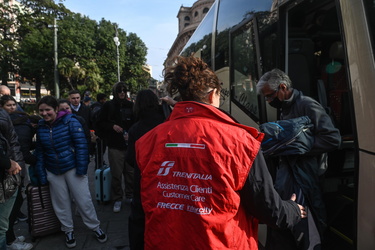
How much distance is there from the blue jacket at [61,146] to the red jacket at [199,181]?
2.40 m

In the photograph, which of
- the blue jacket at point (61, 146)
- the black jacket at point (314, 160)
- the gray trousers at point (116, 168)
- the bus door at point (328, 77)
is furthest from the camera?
the gray trousers at point (116, 168)

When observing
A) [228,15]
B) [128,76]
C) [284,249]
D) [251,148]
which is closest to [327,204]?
[284,249]

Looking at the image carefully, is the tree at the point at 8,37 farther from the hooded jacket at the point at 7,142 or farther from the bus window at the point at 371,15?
the bus window at the point at 371,15

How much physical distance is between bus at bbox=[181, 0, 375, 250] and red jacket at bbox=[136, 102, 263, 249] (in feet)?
2.71

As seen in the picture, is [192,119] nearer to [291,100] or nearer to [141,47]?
[291,100]

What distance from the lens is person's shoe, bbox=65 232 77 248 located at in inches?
141

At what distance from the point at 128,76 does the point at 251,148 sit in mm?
35833

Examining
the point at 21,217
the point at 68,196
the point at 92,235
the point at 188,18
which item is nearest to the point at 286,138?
the point at 68,196

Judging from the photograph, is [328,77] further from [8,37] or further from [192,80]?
[8,37]

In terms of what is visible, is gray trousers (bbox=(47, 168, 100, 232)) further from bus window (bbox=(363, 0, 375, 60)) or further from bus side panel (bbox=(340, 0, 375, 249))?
bus window (bbox=(363, 0, 375, 60))

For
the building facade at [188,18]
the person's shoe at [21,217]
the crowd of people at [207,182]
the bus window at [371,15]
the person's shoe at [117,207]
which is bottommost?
the person's shoe at [21,217]

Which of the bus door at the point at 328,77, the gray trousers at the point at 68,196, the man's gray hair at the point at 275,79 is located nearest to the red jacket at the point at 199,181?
the man's gray hair at the point at 275,79

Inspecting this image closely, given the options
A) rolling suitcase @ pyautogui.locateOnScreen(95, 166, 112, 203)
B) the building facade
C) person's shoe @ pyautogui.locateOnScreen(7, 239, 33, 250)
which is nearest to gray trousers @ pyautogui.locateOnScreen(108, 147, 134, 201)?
rolling suitcase @ pyautogui.locateOnScreen(95, 166, 112, 203)

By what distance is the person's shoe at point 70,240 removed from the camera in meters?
3.58
